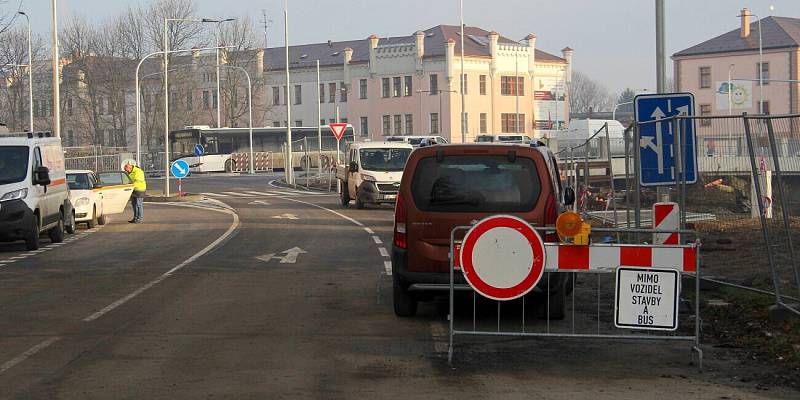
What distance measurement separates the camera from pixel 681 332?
11.0 metres

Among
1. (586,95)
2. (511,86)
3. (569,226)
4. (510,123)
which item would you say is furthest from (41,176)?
(586,95)

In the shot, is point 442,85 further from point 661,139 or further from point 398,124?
point 661,139

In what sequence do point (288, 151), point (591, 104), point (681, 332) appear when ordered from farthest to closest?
point (591, 104) → point (288, 151) → point (681, 332)

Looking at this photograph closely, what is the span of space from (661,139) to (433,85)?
3112 inches

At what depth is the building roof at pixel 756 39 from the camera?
91375 mm

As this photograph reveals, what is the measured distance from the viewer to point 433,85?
306 ft

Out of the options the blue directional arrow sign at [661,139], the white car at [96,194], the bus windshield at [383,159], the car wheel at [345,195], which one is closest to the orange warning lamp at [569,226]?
the blue directional arrow sign at [661,139]

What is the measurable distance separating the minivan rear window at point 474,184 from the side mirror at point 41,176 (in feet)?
42.7

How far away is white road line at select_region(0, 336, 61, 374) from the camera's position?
9117 millimetres

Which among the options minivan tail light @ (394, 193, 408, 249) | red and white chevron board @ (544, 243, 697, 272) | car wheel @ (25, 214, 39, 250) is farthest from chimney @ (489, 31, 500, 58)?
red and white chevron board @ (544, 243, 697, 272)

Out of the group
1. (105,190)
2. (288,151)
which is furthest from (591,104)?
(105,190)

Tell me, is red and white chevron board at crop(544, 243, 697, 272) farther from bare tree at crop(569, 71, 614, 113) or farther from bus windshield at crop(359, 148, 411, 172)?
bare tree at crop(569, 71, 614, 113)

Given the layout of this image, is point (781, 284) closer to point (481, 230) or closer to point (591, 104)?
point (481, 230)

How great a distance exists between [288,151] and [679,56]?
50.1m
